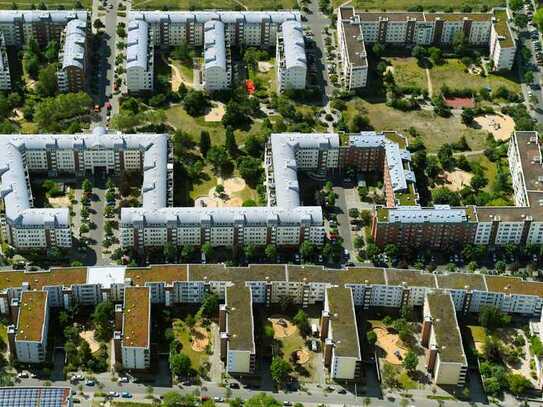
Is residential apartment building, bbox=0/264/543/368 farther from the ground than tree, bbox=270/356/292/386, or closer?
farther from the ground

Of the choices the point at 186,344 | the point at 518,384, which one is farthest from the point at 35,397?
the point at 518,384

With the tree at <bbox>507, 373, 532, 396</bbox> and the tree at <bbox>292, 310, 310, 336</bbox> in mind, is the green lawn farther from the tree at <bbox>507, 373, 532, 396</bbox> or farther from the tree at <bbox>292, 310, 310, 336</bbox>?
the tree at <bbox>507, 373, 532, 396</bbox>

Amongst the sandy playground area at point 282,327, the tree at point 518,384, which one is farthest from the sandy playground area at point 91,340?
the tree at point 518,384

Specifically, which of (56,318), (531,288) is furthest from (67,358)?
(531,288)

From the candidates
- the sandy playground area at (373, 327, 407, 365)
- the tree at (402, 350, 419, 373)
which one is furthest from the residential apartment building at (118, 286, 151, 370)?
the tree at (402, 350, 419, 373)

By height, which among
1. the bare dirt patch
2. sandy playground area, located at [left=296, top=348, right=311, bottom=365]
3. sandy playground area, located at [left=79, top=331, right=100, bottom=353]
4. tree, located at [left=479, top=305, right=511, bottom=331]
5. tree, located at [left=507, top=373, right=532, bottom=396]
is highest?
tree, located at [left=479, top=305, right=511, bottom=331]

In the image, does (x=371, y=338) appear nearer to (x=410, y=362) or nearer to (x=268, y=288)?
(x=410, y=362)
